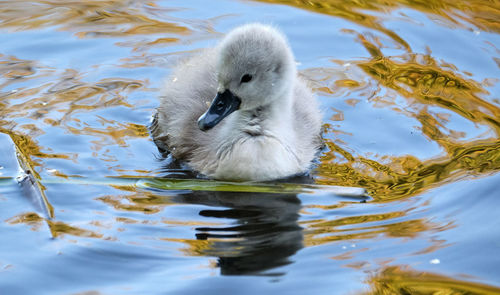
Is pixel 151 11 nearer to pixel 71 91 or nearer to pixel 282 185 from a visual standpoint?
pixel 71 91

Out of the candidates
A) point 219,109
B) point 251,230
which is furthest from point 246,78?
point 251,230

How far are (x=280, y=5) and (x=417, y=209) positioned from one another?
3630 millimetres

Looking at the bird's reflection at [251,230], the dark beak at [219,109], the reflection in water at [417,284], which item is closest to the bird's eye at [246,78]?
the dark beak at [219,109]

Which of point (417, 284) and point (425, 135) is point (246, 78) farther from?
point (417, 284)

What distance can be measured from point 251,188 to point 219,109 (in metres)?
0.52

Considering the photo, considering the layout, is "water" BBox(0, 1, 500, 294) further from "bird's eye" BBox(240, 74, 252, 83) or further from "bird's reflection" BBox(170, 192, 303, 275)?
"bird's eye" BBox(240, 74, 252, 83)

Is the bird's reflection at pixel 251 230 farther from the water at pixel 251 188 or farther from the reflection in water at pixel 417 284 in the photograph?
the reflection in water at pixel 417 284

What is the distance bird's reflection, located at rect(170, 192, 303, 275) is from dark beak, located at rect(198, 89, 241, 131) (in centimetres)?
42

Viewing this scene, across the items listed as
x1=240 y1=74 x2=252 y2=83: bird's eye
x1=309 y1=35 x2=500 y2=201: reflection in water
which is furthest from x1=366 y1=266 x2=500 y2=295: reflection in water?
x1=240 y1=74 x2=252 y2=83: bird's eye

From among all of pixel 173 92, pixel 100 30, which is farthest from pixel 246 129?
pixel 100 30

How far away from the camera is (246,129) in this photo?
505 cm

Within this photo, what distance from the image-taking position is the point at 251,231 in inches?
165

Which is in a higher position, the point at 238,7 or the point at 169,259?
the point at 238,7

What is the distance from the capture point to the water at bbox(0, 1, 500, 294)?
3.78 m
